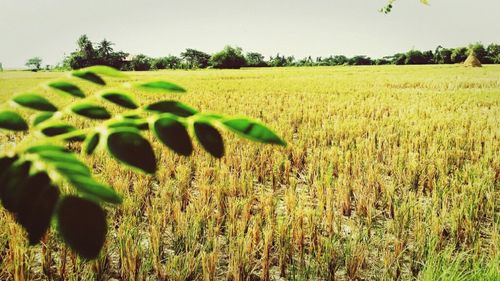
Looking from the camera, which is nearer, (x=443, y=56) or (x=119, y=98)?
(x=119, y=98)

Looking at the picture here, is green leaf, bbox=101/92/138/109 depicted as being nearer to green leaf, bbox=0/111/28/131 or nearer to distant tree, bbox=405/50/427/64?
green leaf, bbox=0/111/28/131

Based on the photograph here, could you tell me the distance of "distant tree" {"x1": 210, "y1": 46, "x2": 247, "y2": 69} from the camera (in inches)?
2382

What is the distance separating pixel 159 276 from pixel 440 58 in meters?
67.1

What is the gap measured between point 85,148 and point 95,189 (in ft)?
0.52

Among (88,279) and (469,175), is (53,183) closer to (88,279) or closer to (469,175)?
(88,279)

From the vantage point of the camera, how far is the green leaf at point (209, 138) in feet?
1.56

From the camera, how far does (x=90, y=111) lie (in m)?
0.53

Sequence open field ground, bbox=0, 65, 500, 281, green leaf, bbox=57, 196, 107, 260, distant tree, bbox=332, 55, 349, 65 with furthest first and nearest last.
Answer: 1. distant tree, bbox=332, 55, 349, 65
2. open field ground, bbox=0, 65, 500, 281
3. green leaf, bbox=57, 196, 107, 260

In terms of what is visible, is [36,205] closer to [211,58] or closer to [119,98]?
[119,98]

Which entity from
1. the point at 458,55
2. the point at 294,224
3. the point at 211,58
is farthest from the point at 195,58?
the point at 294,224

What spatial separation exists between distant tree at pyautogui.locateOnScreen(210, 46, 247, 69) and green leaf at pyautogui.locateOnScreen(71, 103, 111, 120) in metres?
60.8

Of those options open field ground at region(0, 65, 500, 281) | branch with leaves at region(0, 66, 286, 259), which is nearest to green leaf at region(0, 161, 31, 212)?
branch with leaves at region(0, 66, 286, 259)

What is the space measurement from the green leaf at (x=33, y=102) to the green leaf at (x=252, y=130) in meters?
0.27

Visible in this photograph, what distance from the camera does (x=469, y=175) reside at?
3963mm
